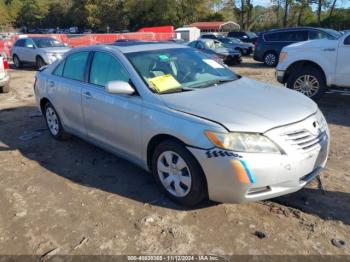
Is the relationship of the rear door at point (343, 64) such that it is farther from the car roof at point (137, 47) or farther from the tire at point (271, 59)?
the tire at point (271, 59)

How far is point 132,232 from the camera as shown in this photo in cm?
339

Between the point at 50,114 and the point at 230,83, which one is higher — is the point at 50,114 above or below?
below

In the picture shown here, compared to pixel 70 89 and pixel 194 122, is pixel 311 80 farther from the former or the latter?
pixel 194 122

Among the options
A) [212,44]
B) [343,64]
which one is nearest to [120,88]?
[343,64]

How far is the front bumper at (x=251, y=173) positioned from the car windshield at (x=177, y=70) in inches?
38.3

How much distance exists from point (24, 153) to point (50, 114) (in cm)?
79

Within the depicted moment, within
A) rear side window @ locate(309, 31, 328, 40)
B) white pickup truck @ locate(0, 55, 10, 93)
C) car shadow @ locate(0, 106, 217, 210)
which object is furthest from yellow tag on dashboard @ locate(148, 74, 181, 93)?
rear side window @ locate(309, 31, 328, 40)

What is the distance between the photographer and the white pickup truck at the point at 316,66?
7.44m

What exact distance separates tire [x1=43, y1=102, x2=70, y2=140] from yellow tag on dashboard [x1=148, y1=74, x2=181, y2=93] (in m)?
2.34

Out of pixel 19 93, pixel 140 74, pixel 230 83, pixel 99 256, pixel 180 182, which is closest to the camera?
pixel 99 256

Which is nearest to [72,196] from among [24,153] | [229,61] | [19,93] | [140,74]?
[140,74]

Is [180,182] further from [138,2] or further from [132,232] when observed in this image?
[138,2]

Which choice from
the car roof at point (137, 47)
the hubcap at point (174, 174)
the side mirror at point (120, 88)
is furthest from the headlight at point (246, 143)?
the car roof at point (137, 47)

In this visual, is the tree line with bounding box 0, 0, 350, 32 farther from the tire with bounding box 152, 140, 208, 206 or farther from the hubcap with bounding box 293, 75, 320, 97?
the tire with bounding box 152, 140, 208, 206
